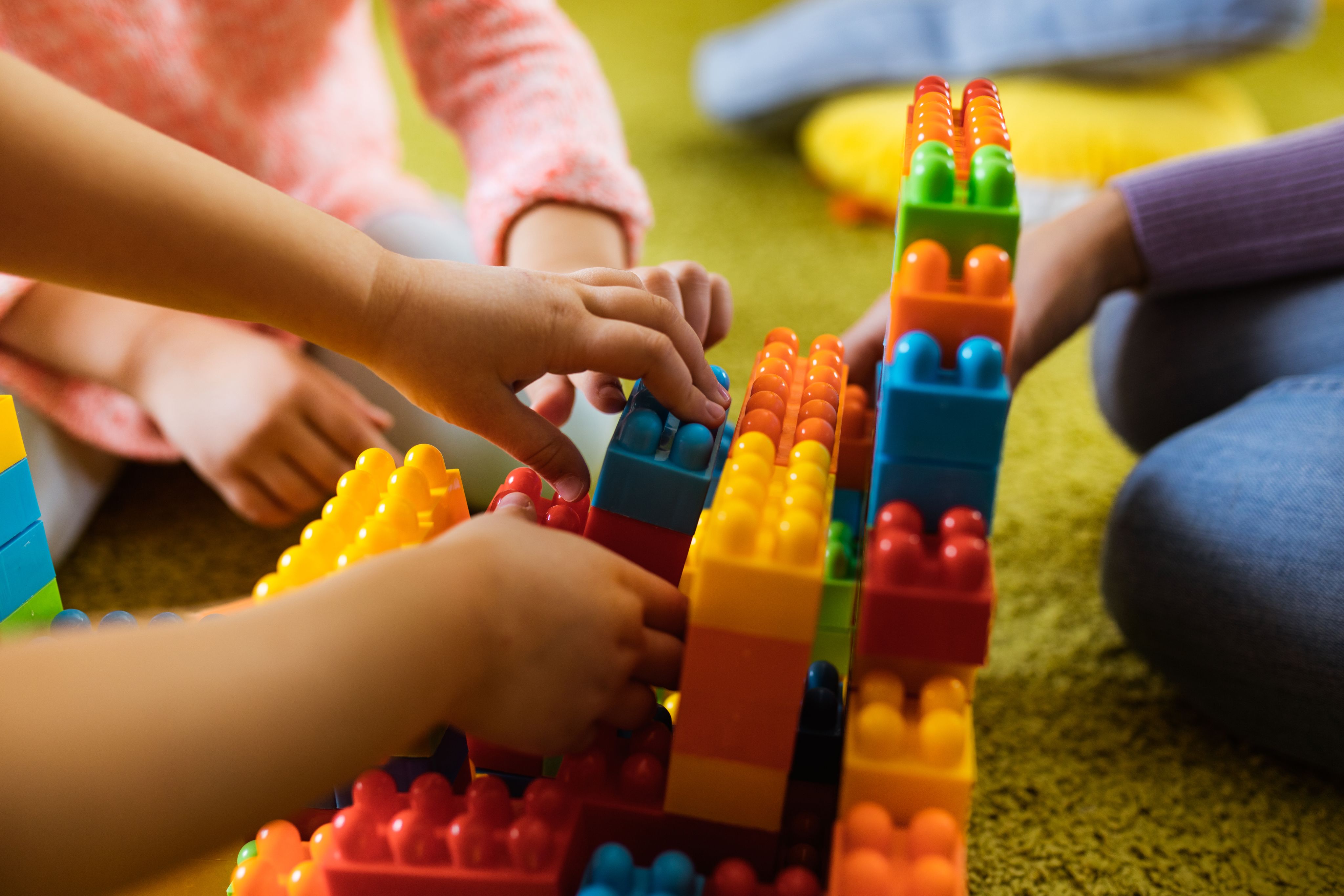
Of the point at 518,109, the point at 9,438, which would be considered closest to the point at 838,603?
the point at 9,438

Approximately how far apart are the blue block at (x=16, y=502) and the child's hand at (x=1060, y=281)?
1.49 feet

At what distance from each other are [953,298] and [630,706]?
196mm

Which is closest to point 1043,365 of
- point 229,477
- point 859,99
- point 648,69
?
point 859,99

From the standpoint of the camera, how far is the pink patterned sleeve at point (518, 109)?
0.86m

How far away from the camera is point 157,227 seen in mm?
452

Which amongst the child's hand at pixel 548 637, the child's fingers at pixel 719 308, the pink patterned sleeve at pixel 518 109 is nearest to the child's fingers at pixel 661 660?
the child's hand at pixel 548 637

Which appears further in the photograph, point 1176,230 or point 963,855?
point 1176,230

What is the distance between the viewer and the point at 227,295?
18.6 inches

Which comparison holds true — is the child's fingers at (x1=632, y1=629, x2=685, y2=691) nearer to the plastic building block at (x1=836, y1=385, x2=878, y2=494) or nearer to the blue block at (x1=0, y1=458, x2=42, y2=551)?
the plastic building block at (x1=836, y1=385, x2=878, y2=494)

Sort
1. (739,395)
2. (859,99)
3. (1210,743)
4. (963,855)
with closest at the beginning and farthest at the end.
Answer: (963,855) < (1210,743) < (739,395) < (859,99)

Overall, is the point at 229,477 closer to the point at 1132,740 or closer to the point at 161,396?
the point at 161,396

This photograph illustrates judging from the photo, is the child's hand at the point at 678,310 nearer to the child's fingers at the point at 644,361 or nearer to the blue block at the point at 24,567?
the child's fingers at the point at 644,361

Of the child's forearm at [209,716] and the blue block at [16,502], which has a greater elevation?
the blue block at [16,502]

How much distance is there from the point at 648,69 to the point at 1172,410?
4.69 ft
